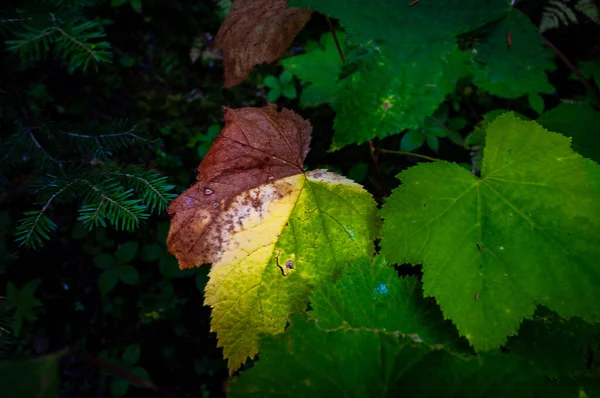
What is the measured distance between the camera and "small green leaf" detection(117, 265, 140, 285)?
2111 millimetres

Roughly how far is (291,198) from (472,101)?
150 centimetres

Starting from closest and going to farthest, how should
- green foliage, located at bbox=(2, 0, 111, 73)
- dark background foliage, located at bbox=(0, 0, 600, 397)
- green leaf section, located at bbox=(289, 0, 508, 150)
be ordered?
green leaf section, located at bbox=(289, 0, 508, 150)
green foliage, located at bbox=(2, 0, 111, 73)
dark background foliage, located at bbox=(0, 0, 600, 397)

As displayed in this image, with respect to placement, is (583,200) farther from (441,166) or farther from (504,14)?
(504,14)

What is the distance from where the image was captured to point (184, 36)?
266 cm

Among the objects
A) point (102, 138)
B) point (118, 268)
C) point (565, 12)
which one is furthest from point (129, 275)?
point (565, 12)

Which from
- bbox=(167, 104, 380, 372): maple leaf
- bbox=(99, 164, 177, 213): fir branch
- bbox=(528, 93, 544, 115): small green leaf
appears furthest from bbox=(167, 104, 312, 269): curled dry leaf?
bbox=(528, 93, 544, 115): small green leaf

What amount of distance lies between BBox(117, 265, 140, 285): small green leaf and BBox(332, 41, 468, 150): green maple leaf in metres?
1.64

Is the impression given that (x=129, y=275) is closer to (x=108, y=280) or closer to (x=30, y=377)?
(x=108, y=280)

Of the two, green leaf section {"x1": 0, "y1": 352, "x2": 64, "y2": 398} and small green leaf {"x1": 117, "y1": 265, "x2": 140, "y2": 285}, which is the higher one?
green leaf section {"x1": 0, "y1": 352, "x2": 64, "y2": 398}

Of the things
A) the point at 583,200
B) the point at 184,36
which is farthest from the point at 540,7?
the point at 184,36

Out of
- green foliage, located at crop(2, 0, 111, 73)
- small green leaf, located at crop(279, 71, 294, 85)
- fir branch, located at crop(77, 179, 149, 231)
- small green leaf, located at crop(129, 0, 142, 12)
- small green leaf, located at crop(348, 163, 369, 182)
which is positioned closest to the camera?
fir branch, located at crop(77, 179, 149, 231)

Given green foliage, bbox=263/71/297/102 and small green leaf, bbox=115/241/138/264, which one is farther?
green foliage, bbox=263/71/297/102

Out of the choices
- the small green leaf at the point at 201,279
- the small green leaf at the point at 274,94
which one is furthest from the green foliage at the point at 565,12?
the small green leaf at the point at 201,279

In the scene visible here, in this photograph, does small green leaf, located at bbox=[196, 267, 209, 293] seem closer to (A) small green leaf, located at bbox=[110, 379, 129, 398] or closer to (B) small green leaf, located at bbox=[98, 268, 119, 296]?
(B) small green leaf, located at bbox=[98, 268, 119, 296]
